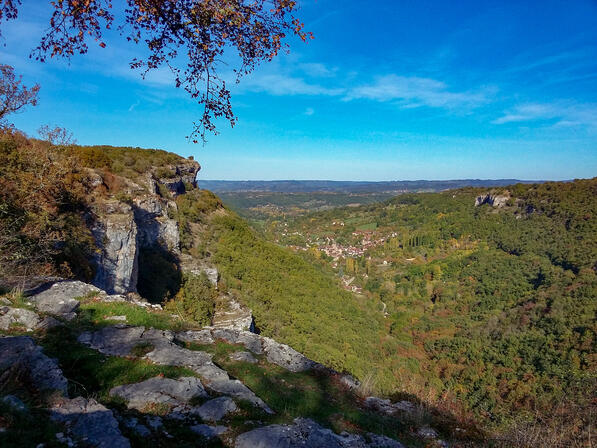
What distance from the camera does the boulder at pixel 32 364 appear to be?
433 centimetres

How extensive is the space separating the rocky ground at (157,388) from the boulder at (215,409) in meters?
0.02

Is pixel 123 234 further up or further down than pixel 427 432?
further up

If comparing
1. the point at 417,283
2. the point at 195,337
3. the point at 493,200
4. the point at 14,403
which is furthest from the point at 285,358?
the point at 493,200

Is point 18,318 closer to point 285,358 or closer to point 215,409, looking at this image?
point 215,409

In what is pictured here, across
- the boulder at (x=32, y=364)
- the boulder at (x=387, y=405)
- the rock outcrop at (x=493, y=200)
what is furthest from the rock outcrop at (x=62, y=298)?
the rock outcrop at (x=493, y=200)

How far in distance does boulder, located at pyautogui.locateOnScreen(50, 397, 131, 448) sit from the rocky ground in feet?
0.04

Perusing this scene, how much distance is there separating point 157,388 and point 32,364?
1892mm

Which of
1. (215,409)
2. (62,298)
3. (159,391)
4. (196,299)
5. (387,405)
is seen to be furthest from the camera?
(196,299)

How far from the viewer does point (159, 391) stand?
17.1 ft

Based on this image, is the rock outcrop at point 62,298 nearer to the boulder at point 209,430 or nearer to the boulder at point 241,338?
the boulder at point 241,338

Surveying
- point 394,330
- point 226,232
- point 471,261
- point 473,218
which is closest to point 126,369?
point 226,232

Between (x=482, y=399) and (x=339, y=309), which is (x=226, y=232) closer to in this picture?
(x=339, y=309)

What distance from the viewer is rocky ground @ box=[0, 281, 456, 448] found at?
3789 millimetres

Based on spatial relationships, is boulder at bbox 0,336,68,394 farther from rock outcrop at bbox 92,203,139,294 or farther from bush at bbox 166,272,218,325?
bush at bbox 166,272,218,325
